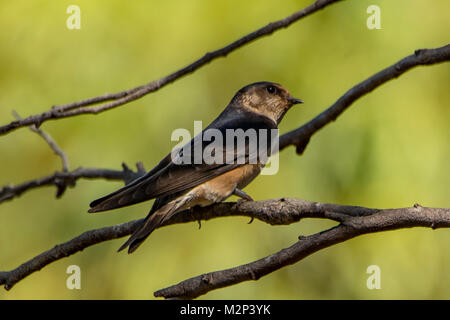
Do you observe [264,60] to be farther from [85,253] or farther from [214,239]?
[85,253]

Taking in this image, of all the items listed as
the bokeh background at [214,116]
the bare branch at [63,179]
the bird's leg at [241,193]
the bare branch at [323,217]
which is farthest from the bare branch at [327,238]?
the bare branch at [63,179]

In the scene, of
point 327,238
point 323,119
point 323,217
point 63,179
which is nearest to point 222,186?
point 323,119

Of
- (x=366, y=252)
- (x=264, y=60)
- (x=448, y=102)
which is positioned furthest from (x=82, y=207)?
(x=448, y=102)

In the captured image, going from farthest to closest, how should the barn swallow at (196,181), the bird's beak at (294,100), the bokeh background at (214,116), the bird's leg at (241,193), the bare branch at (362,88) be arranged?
the bird's beak at (294,100) < the bokeh background at (214,116) < the bird's leg at (241,193) < the bare branch at (362,88) < the barn swallow at (196,181)

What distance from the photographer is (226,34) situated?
511 cm

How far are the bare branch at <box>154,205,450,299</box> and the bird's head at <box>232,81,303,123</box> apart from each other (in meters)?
2.13

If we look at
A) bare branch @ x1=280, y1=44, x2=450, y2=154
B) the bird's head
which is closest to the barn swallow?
the bird's head

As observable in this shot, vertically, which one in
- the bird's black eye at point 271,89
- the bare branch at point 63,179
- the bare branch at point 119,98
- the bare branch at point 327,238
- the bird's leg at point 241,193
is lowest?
the bare branch at point 327,238

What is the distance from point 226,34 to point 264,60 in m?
0.36

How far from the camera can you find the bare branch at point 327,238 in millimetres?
2713

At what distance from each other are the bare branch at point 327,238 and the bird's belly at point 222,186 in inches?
43.1

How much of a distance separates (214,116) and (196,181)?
1319 millimetres

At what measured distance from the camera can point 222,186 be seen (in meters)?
3.92

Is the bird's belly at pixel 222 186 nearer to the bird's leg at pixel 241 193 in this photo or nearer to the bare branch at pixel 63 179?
the bird's leg at pixel 241 193
